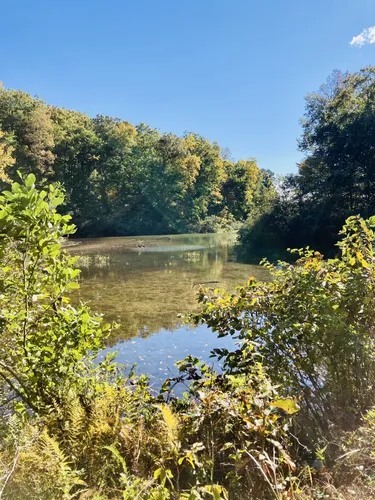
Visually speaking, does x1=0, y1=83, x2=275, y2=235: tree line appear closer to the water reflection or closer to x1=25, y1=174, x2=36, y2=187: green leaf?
the water reflection

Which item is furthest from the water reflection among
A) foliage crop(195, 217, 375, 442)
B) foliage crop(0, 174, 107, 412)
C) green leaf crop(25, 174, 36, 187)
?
green leaf crop(25, 174, 36, 187)

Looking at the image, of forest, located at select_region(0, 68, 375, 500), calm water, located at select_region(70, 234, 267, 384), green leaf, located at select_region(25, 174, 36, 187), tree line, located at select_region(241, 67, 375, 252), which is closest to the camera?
forest, located at select_region(0, 68, 375, 500)

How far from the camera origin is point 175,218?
41656 millimetres

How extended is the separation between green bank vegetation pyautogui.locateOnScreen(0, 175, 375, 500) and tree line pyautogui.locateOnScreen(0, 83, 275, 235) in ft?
101

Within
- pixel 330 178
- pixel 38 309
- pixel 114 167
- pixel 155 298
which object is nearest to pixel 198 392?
pixel 38 309

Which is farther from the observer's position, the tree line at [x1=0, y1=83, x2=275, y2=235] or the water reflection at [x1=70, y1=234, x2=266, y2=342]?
the tree line at [x1=0, y1=83, x2=275, y2=235]

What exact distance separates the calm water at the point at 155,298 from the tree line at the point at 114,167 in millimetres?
19461

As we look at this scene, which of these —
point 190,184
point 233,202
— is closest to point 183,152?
point 190,184

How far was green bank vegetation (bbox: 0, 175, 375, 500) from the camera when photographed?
1683 mm

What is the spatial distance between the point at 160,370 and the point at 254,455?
3.36m

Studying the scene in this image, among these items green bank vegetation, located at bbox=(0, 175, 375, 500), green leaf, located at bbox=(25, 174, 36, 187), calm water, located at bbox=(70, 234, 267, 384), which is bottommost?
calm water, located at bbox=(70, 234, 267, 384)

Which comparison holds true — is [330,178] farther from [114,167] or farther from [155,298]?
[114,167]

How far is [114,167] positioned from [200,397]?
126 ft

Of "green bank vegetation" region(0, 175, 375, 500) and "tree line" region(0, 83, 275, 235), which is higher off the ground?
"tree line" region(0, 83, 275, 235)
